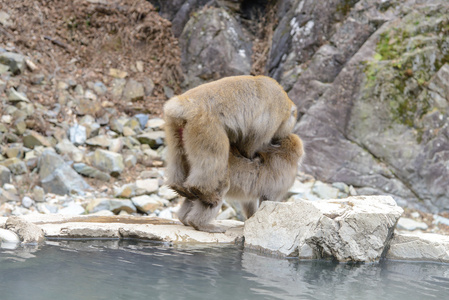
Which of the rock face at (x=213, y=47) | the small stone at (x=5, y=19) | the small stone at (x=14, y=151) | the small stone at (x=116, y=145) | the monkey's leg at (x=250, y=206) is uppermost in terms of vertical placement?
the rock face at (x=213, y=47)

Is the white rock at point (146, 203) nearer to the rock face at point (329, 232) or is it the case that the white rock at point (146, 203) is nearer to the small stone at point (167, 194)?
the small stone at point (167, 194)

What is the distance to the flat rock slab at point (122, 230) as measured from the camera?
424 centimetres

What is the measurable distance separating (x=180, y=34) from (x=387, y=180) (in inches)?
265

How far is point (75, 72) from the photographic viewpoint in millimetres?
11070

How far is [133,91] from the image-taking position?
37.2ft

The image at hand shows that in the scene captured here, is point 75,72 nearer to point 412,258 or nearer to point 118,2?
point 118,2

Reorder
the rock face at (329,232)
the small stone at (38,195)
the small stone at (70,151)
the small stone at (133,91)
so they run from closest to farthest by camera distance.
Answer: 1. the rock face at (329,232)
2. the small stone at (38,195)
3. the small stone at (70,151)
4. the small stone at (133,91)

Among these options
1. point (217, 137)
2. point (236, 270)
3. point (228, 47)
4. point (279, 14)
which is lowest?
point (236, 270)

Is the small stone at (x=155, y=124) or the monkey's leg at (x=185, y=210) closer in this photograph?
the monkey's leg at (x=185, y=210)

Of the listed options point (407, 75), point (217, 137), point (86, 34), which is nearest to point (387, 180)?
point (407, 75)

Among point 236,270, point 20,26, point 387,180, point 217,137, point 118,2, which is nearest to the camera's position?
point 236,270

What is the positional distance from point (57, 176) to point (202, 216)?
4.31 metres

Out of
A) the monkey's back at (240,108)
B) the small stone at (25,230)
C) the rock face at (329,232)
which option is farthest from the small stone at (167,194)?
the small stone at (25,230)

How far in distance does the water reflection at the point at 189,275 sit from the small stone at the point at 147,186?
160 inches
